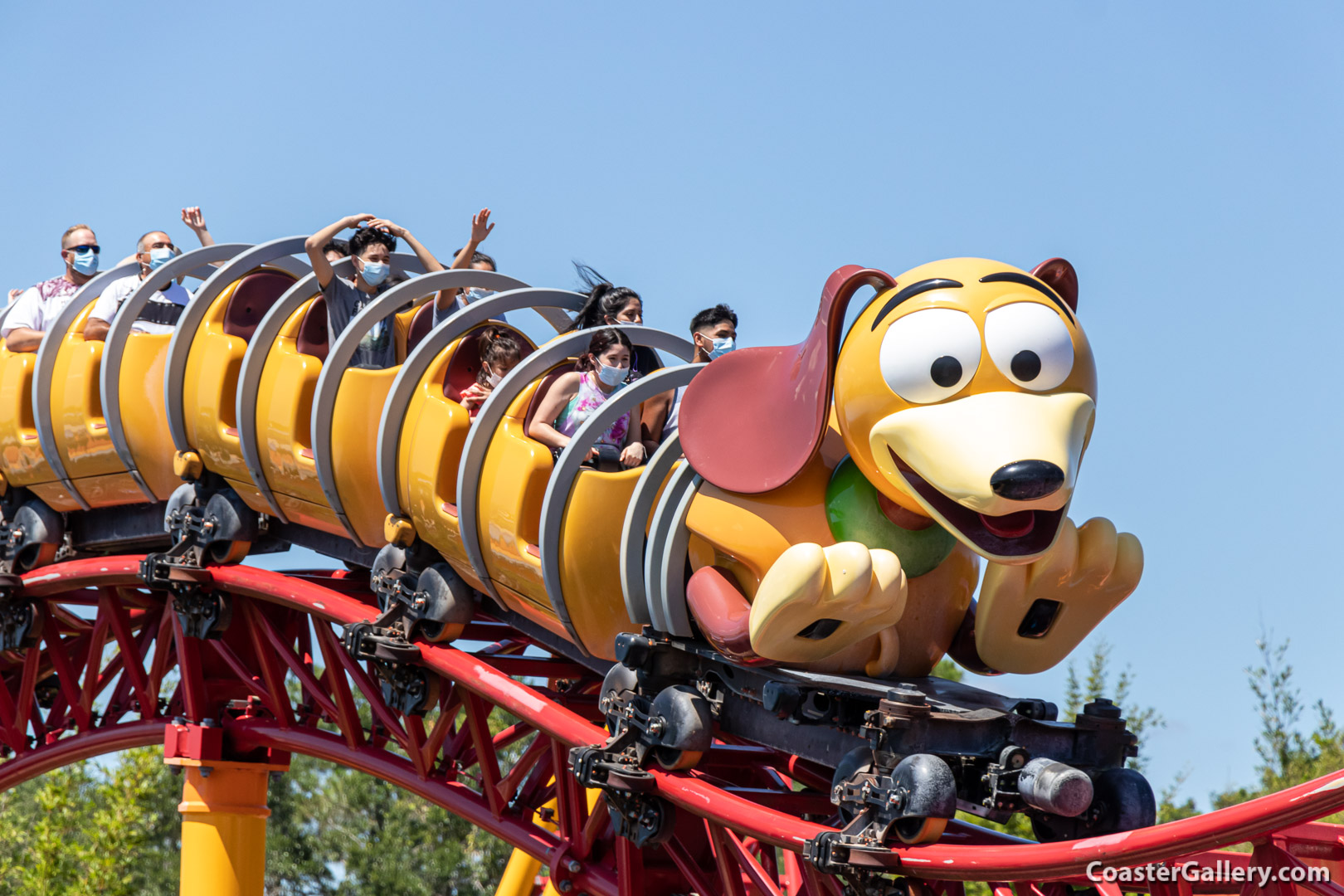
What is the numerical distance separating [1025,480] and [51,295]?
6.32 meters

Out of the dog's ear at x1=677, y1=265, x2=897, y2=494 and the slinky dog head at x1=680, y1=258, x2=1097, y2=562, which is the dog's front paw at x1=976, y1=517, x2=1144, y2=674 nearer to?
the slinky dog head at x1=680, y1=258, x2=1097, y2=562

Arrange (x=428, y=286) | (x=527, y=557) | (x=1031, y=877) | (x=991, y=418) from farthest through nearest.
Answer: (x=428, y=286)
(x=527, y=557)
(x=991, y=418)
(x=1031, y=877)

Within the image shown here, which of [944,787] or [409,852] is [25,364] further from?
[409,852]

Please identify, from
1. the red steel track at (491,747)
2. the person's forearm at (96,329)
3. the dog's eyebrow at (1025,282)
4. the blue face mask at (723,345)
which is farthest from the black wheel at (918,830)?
the person's forearm at (96,329)

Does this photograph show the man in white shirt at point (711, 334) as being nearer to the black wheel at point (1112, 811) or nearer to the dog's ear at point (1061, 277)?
the dog's ear at point (1061, 277)

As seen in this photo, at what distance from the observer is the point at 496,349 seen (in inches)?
279

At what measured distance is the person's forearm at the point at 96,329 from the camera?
8609mm

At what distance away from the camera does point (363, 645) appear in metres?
7.34

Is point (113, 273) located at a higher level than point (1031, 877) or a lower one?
higher

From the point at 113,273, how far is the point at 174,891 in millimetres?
17971

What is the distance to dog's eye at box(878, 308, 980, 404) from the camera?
17.1 feet

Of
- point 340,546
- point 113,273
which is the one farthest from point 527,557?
point 113,273

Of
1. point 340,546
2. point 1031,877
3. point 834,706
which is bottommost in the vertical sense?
point 1031,877

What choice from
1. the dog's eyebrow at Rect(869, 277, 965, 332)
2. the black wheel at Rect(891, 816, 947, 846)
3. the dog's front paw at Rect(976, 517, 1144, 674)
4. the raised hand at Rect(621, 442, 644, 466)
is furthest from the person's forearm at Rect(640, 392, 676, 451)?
the black wheel at Rect(891, 816, 947, 846)
